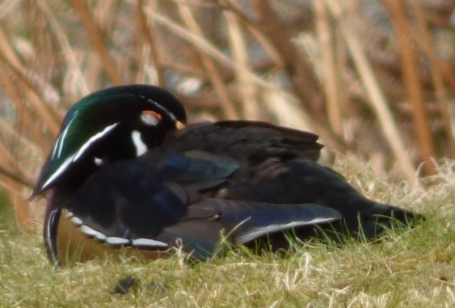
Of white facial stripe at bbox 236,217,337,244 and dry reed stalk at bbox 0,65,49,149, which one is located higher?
white facial stripe at bbox 236,217,337,244

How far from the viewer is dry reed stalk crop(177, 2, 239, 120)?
5699 mm

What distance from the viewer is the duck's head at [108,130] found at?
3799 millimetres

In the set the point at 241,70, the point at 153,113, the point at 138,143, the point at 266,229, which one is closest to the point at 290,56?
the point at 241,70

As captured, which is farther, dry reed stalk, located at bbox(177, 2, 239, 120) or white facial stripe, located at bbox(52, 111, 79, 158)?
dry reed stalk, located at bbox(177, 2, 239, 120)

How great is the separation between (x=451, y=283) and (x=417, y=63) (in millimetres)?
2836

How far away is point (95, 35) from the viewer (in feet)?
17.5

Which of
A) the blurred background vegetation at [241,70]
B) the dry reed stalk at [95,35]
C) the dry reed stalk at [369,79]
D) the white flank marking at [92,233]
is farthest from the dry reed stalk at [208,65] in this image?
the white flank marking at [92,233]

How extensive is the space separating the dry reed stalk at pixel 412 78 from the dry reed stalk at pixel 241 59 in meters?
0.93

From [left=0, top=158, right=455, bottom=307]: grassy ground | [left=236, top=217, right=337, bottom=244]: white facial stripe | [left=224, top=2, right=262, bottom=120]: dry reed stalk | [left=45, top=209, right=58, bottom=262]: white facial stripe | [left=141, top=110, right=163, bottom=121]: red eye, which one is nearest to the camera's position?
[left=0, top=158, right=455, bottom=307]: grassy ground

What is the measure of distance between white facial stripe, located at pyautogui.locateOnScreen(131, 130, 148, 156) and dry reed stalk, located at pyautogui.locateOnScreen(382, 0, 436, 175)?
2.09 metres

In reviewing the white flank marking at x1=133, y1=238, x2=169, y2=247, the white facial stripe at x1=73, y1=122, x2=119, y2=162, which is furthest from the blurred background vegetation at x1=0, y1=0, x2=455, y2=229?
the white flank marking at x1=133, y1=238, x2=169, y2=247

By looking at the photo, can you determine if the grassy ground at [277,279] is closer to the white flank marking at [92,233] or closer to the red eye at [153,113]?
the white flank marking at [92,233]

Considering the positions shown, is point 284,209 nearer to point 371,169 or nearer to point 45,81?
point 371,169

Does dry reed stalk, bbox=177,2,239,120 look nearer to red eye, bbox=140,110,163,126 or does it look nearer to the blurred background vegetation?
the blurred background vegetation
